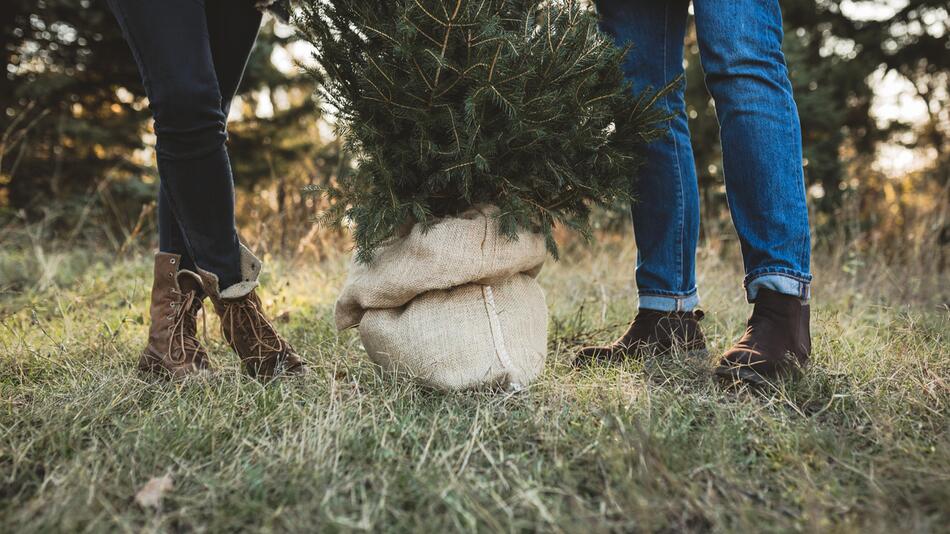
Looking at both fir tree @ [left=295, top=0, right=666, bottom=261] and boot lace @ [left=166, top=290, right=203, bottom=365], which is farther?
boot lace @ [left=166, top=290, right=203, bottom=365]

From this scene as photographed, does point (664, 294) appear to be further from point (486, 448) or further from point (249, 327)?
point (249, 327)

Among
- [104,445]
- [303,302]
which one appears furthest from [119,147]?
[104,445]

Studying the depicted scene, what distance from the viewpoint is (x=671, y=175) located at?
76.5 inches

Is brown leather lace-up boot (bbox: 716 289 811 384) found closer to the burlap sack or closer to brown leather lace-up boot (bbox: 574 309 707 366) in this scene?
brown leather lace-up boot (bbox: 574 309 707 366)

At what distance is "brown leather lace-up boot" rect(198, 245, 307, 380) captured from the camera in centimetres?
177

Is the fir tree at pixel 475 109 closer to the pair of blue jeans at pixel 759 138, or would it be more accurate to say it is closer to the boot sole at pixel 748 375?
the pair of blue jeans at pixel 759 138

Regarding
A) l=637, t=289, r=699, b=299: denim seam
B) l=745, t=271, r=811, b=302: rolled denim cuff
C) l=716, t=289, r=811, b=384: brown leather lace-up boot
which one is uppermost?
l=745, t=271, r=811, b=302: rolled denim cuff

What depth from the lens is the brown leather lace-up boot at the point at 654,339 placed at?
189 centimetres

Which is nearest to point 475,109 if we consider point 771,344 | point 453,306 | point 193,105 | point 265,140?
point 453,306

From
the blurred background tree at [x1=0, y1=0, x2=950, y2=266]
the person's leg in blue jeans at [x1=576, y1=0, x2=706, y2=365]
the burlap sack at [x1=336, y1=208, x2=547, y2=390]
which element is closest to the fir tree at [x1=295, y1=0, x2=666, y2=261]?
the burlap sack at [x1=336, y1=208, x2=547, y2=390]

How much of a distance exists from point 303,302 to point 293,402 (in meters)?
1.49

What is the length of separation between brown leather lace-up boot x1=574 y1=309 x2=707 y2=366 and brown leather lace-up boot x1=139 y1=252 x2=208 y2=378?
1195 mm

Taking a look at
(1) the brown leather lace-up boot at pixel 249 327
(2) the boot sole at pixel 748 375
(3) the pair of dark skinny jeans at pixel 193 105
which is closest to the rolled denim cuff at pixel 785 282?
(2) the boot sole at pixel 748 375

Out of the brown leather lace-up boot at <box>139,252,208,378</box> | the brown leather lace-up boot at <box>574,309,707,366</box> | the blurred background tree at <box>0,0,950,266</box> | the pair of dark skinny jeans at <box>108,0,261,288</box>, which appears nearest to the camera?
the pair of dark skinny jeans at <box>108,0,261,288</box>
